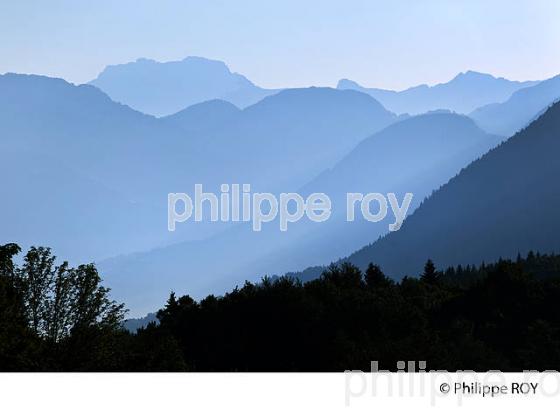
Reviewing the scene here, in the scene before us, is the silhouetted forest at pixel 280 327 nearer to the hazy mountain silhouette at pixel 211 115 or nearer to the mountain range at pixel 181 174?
the mountain range at pixel 181 174

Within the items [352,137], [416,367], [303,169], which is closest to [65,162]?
[303,169]

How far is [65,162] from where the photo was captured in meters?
110

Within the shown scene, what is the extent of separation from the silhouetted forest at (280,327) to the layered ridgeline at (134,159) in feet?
43.8

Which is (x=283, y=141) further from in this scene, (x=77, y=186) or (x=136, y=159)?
(x=77, y=186)

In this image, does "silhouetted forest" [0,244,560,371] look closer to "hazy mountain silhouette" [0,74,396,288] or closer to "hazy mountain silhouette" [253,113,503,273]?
"hazy mountain silhouette" [0,74,396,288]

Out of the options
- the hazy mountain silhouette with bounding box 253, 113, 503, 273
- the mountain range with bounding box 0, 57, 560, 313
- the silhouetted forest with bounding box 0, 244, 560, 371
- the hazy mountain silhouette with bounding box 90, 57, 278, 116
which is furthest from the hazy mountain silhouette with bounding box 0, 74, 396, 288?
the silhouetted forest with bounding box 0, 244, 560, 371

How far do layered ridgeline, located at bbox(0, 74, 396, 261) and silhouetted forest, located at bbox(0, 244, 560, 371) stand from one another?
13.3 meters

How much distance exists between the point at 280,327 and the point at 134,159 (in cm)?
5751

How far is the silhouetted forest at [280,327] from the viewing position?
1142 inches

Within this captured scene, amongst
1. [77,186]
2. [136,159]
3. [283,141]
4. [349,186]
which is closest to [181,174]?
[77,186]

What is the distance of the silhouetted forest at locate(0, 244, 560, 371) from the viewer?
2902cm

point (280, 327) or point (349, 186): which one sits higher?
point (349, 186)

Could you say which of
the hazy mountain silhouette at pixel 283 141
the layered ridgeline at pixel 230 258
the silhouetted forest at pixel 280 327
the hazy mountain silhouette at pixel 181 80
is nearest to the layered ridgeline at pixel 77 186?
the layered ridgeline at pixel 230 258

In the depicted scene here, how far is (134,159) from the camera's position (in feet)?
325
